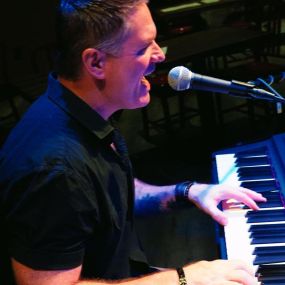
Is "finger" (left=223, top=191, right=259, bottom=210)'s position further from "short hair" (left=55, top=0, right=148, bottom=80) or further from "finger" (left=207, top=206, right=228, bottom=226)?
"short hair" (left=55, top=0, right=148, bottom=80)

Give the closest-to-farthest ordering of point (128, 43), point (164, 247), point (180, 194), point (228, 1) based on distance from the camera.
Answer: point (128, 43)
point (180, 194)
point (164, 247)
point (228, 1)

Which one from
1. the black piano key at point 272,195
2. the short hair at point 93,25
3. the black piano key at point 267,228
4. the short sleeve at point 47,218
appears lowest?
the black piano key at point 267,228

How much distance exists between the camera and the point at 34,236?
1.17 metres

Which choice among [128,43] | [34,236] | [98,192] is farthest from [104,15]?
[34,236]

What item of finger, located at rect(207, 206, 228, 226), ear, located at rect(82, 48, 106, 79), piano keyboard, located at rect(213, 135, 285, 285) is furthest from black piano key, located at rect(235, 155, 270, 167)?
ear, located at rect(82, 48, 106, 79)

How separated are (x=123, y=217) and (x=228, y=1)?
5770 mm

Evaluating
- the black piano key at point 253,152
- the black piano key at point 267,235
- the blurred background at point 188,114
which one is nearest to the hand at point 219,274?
the black piano key at point 267,235

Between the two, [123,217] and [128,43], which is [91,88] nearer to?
[128,43]

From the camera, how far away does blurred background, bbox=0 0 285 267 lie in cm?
331

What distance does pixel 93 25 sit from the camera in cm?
127

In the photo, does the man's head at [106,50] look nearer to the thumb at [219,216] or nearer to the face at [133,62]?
the face at [133,62]

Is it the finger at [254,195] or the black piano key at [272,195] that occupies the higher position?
the finger at [254,195]

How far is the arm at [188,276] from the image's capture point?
120 centimetres

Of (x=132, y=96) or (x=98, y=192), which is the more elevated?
(x=132, y=96)
